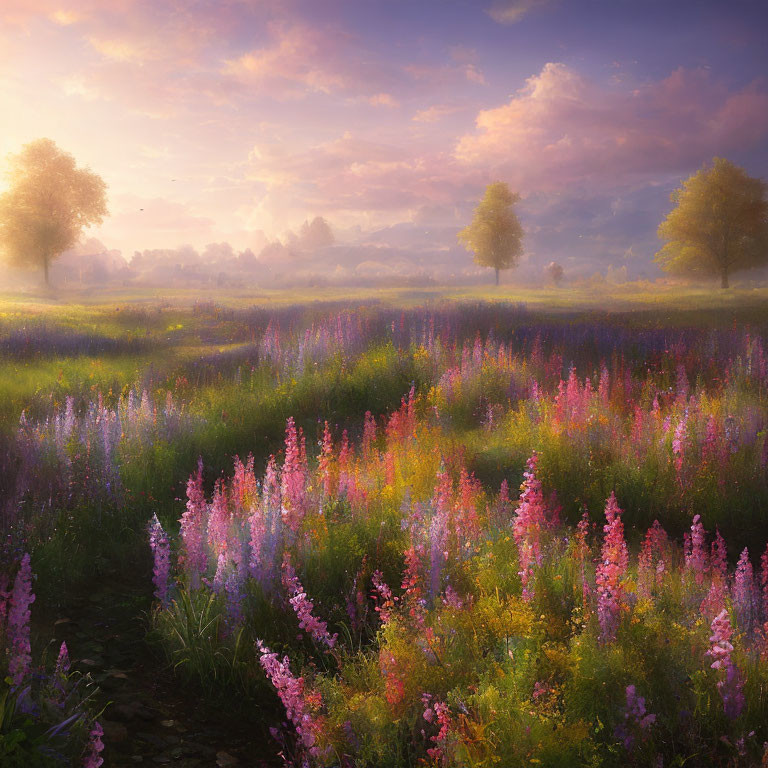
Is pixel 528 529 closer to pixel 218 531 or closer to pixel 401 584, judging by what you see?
pixel 401 584

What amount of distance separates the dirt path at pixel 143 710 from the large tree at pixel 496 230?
4945 centimetres

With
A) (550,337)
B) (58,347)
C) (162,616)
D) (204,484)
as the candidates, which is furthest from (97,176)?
(162,616)

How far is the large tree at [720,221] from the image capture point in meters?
34.0

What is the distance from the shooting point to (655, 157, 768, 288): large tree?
3403 cm

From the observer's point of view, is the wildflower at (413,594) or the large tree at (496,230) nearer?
the wildflower at (413,594)

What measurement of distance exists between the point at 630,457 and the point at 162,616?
4.41m

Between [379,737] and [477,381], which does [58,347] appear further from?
[379,737]

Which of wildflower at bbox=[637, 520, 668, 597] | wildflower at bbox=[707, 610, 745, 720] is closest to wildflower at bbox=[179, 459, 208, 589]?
wildflower at bbox=[637, 520, 668, 597]

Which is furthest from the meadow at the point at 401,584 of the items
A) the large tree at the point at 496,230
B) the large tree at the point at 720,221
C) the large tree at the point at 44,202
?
the large tree at the point at 496,230

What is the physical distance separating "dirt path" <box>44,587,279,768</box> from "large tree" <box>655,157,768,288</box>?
37476 mm

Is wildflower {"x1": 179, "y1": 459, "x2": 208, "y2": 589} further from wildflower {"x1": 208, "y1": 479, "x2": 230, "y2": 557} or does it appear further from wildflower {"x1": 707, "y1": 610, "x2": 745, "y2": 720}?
wildflower {"x1": 707, "y1": 610, "x2": 745, "y2": 720}

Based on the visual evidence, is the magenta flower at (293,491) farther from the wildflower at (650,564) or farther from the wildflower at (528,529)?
the wildflower at (650,564)

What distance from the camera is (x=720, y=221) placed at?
34.6 m

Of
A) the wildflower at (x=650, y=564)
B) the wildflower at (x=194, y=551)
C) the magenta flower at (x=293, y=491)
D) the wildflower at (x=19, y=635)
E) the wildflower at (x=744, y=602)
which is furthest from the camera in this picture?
the magenta flower at (x=293, y=491)
